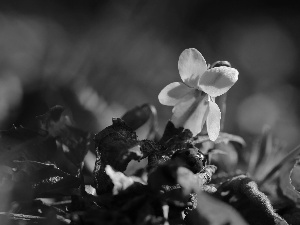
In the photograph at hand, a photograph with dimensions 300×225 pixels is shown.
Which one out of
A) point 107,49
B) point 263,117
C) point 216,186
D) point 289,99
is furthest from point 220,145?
point 289,99

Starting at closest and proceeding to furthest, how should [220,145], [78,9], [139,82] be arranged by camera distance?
1. [220,145]
2. [139,82]
3. [78,9]

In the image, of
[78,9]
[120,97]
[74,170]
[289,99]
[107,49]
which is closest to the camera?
[74,170]

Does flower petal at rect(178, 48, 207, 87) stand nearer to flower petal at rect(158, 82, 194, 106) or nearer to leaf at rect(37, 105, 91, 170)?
flower petal at rect(158, 82, 194, 106)

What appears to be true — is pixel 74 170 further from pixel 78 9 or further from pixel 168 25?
pixel 168 25

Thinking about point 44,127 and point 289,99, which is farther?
point 289,99

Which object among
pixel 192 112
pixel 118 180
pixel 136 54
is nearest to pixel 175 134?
pixel 192 112

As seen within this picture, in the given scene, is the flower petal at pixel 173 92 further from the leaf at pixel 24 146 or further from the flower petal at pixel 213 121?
the leaf at pixel 24 146

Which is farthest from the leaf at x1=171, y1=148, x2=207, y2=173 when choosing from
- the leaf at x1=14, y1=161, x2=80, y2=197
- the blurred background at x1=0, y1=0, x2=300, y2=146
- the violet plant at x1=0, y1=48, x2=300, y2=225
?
the blurred background at x1=0, y1=0, x2=300, y2=146
